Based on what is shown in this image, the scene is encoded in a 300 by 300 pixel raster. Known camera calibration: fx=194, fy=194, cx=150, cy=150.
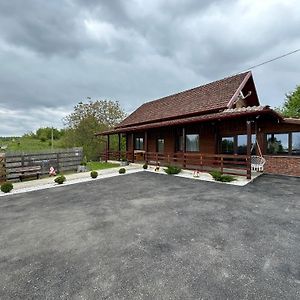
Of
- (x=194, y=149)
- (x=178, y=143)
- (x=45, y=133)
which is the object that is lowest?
(x=194, y=149)

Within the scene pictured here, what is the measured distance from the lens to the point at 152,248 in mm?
3416

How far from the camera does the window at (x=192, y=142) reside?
1389cm

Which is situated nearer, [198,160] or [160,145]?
[198,160]

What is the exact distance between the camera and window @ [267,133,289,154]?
10.6 meters

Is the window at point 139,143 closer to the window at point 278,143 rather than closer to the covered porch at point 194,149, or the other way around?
the covered porch at point 194,149

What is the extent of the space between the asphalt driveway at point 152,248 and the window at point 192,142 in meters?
7.57

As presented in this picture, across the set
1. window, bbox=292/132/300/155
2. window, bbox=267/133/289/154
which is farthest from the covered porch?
window, bbox=292/132/300/155

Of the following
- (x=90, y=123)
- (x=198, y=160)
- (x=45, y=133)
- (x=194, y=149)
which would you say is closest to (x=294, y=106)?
(x=194, y=149)

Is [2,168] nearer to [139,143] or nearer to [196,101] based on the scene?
[139,143]

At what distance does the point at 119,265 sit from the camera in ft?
9.62

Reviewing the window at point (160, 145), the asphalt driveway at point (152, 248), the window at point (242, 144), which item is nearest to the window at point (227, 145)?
the window at point (242, 144)

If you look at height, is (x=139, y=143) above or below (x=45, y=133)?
below

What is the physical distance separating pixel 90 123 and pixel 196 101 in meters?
Answer: 14.0

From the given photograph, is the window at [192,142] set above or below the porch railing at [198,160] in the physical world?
above
